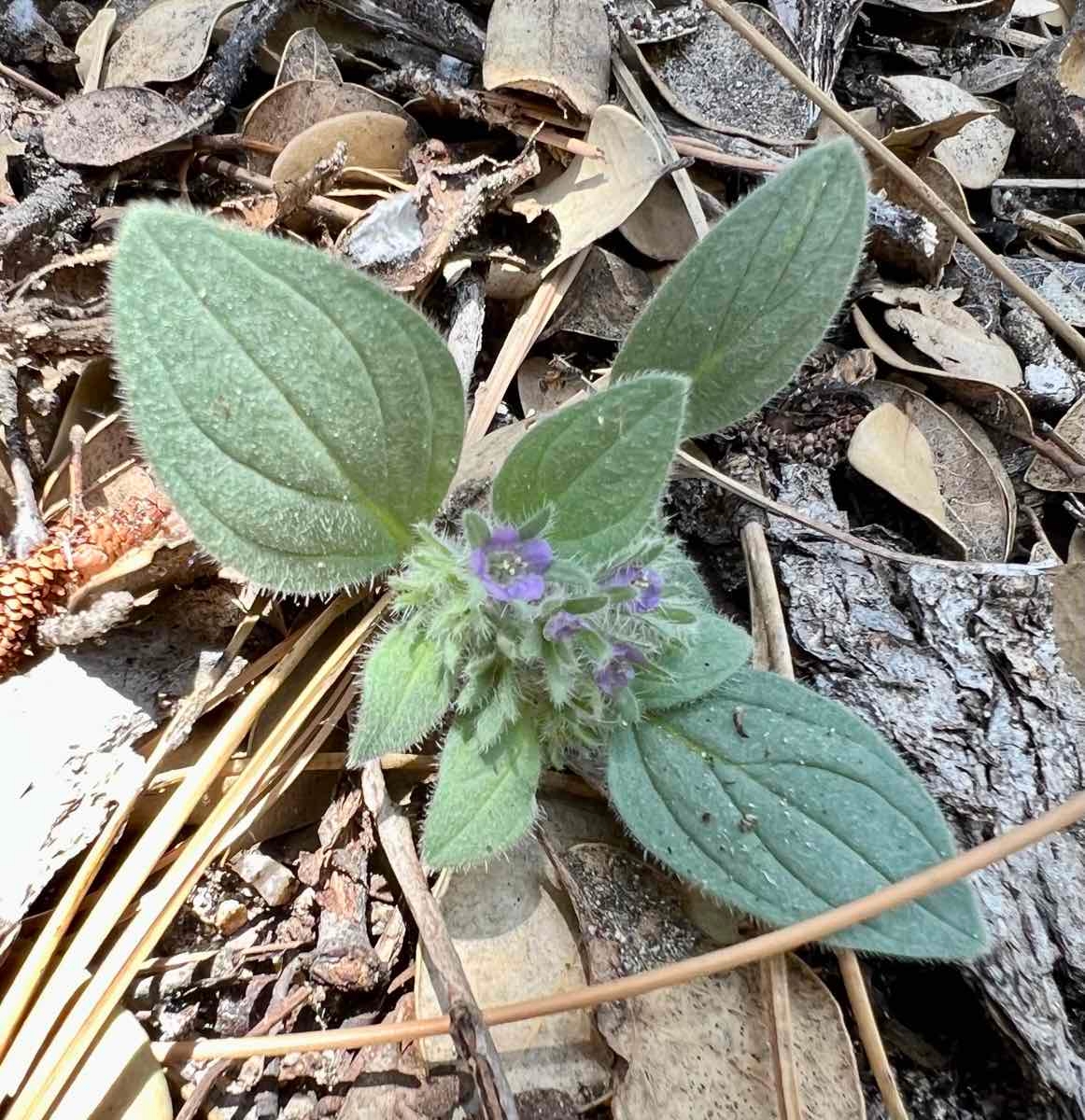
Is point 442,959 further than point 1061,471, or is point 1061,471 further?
point 1061,471

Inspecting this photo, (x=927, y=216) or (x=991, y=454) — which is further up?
(x=927, y=216)

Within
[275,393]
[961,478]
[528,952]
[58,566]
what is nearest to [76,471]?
[58,566]

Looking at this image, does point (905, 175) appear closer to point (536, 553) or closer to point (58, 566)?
point (536, 553)

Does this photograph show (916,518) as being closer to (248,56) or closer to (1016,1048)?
(1016,1048)

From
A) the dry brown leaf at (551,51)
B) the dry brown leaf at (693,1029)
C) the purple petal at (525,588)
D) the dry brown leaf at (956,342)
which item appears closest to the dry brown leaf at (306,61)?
the dry brown leaf at (551,51)

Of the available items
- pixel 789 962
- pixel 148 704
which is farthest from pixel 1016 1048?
pixel 148 704

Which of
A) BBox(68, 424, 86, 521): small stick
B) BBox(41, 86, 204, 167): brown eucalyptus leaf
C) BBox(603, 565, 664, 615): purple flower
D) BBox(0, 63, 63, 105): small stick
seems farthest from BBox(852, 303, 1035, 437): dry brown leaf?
BBox(0, 63, 63, 105): small stick

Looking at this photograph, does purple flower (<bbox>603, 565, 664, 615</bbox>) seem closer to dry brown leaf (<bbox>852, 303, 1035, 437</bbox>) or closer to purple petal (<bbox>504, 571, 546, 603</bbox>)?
purple petal (<bbox>504, 571, 546, 603</bbox>)
